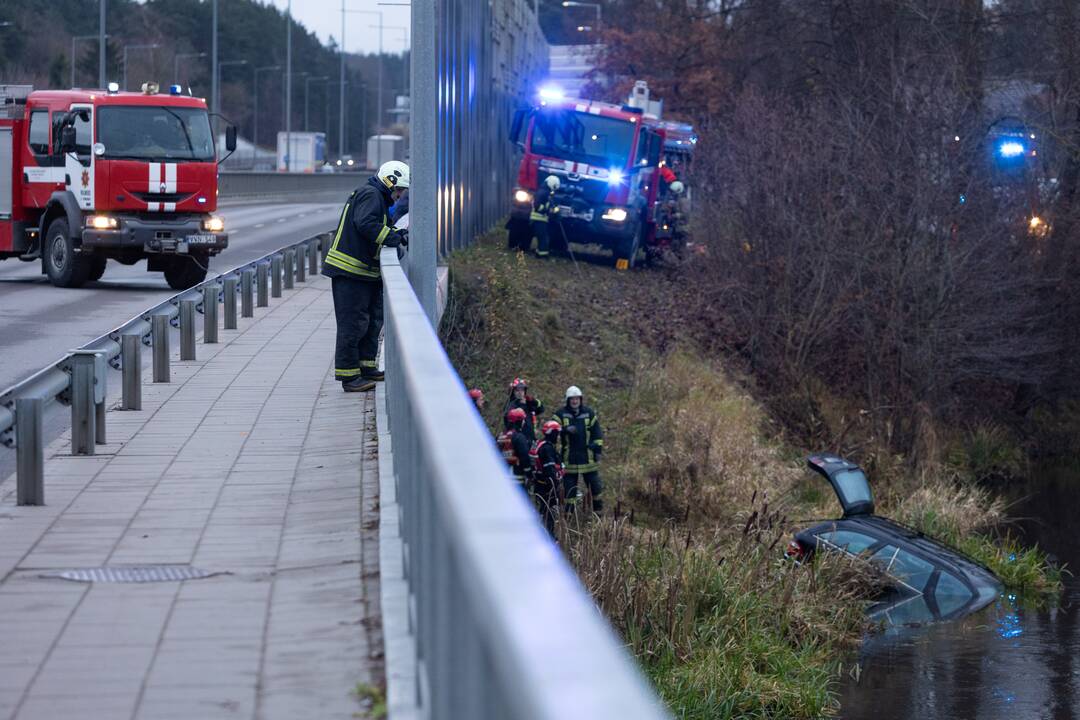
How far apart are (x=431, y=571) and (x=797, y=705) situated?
39.0 ft

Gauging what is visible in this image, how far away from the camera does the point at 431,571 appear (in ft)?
11.3

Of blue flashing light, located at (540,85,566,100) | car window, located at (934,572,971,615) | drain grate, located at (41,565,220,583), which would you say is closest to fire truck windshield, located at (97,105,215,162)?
blue flashing light, located at (540,85,566,100)

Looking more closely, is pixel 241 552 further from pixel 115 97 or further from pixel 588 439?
pixel 115 97

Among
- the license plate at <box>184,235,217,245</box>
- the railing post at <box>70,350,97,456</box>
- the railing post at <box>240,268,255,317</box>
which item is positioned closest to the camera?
the railing post at <box>70,350,97,456</box>

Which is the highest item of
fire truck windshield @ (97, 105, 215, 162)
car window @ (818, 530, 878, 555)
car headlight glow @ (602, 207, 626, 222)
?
fire truck windshield @ (97, 105, 215, 162)

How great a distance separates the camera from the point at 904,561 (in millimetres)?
19625

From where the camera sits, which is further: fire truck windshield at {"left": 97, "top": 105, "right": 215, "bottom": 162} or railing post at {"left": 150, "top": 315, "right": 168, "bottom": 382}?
fire truck windshield at {"left": 97, "top": 105, "right": 215, "bottom": 162}

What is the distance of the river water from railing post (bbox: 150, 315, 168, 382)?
805cm

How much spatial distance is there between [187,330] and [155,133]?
9016 millimetres

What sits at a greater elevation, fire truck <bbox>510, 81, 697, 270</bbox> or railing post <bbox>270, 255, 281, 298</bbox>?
fire truck <bbox>510, 81, 697, 270</bbox>

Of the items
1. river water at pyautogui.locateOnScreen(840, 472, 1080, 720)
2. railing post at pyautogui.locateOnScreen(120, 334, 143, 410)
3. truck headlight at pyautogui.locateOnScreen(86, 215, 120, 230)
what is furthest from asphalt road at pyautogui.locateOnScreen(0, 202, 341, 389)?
river water at pyautogui.locateOnScreen(840, 472, 1080, 720)

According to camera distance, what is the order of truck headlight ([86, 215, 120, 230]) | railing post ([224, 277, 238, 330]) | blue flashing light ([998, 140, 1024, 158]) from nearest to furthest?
1. railing post ([224, 277, 238, 330])
2. truck headlight ([86, 215, 120, 230])
3. blue flashing light ([998, 140, 1024, 158])

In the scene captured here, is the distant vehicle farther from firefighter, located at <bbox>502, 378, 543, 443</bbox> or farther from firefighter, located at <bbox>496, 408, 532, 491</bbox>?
firefighter, located at <bbox>496, 408, 532, 491</bbox>

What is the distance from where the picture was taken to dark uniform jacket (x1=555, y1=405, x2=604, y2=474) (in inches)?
670
